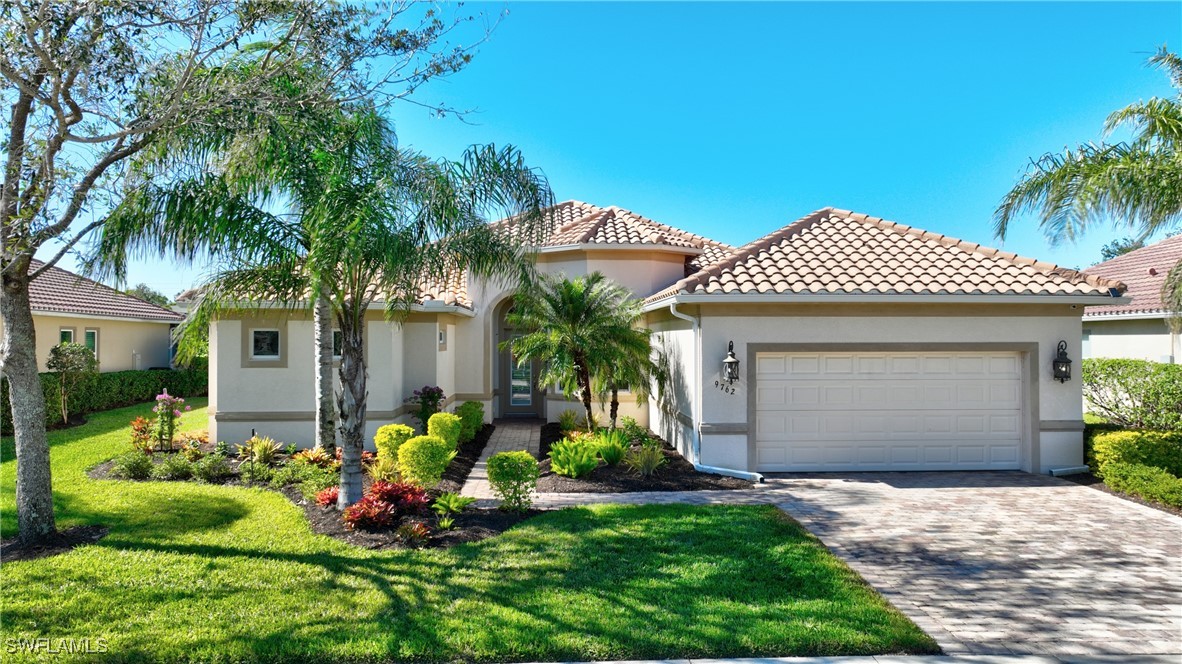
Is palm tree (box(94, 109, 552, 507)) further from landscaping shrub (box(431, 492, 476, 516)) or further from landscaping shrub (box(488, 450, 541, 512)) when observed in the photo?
landscaping shrub (box(488, 450, 541, 512))

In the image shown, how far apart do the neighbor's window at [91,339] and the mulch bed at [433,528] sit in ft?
59.5

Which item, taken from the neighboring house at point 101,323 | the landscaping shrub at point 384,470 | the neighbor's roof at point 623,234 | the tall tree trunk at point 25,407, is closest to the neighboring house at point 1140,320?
the neighbor's roof at point 623,234

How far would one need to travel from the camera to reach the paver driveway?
5.09 metres

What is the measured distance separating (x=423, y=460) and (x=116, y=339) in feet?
66.3

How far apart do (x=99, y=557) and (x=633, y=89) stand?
13.0m

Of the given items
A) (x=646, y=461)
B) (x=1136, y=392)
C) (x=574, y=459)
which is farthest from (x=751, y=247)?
(x=1136, y=392)

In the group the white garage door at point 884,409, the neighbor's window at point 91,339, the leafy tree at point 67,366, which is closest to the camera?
the white garage door at point 884,409

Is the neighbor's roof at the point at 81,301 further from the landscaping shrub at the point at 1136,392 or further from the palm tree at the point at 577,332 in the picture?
the landscaping shrub at the point at 1136,392

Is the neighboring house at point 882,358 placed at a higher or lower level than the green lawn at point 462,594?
higher

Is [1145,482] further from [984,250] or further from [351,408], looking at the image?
[351,408]

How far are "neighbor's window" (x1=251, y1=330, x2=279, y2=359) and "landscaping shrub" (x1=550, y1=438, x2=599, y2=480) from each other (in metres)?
6.54

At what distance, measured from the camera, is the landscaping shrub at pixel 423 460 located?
30.6 feet

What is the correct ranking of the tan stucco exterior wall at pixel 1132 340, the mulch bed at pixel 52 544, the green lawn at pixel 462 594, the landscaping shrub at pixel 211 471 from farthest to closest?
1. the tan stucco exterior wall at pixel 1132 340
2. the landscaping shrub at pixel 211 471
3. the mulch bed at pixel 52 544
4. the green lawn at pixel 462 594

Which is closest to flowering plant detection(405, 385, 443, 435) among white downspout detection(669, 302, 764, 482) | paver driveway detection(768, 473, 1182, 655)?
white downspout detection(669, 302, 764, 482)
